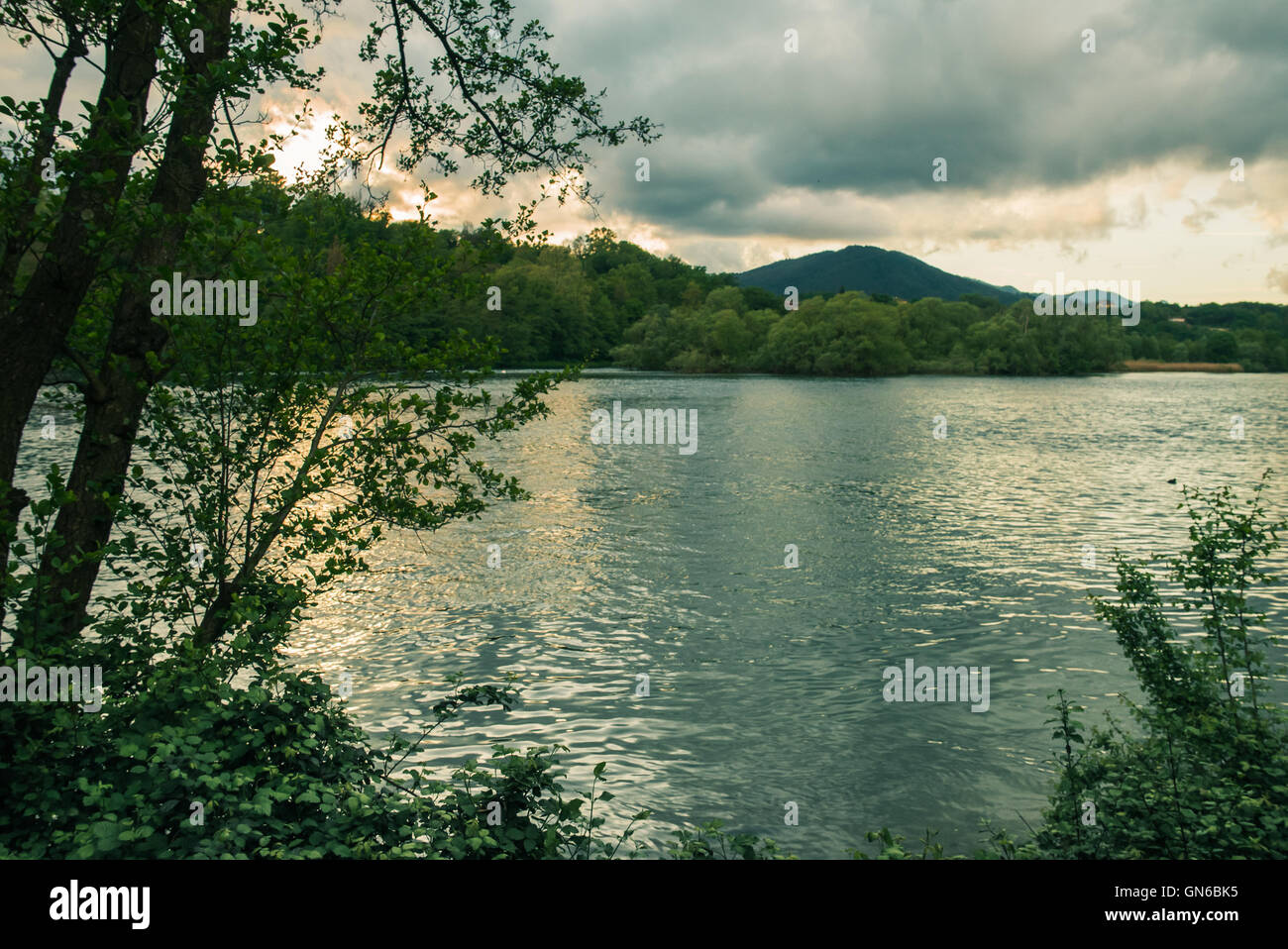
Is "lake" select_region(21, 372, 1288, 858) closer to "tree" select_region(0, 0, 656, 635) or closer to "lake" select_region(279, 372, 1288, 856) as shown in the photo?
"lake" select_region(279, 372, 1288, 856)

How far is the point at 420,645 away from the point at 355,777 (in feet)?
29.2

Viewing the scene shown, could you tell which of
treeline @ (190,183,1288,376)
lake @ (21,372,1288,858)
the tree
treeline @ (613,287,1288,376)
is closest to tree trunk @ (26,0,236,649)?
the tree

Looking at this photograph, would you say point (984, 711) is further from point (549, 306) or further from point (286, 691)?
point (549, 306)

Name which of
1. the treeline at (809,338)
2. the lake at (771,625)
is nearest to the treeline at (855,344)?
the treeline at (809,338)

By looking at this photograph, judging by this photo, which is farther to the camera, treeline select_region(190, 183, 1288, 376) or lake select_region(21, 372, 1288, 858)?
treeline select_region(190, 183, 1288, 376)

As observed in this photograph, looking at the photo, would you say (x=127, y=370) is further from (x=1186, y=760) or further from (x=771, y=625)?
(x=771, y=625)

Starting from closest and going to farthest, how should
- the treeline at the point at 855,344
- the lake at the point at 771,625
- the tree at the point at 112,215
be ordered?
the tree at the point at 112,215, the lake at the point at 771,625, the treeline at the point at 855,344

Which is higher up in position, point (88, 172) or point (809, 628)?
point (88, 172)

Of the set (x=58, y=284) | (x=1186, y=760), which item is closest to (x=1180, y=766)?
(x=1186, y=760)

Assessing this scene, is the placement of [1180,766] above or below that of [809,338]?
below

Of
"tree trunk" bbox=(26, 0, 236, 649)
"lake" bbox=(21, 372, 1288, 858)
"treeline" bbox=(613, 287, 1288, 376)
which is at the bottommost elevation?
"lake" bbox=(21, 372, 1288, 858)

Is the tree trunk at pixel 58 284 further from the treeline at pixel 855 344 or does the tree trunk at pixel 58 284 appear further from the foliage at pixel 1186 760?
the treeline at pixel 855 344
